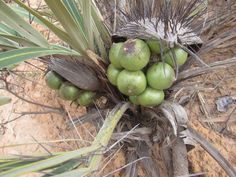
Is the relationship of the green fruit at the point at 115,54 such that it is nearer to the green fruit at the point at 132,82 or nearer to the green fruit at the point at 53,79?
the green fruit at the point at 132,82

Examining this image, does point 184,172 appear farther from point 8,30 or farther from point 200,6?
point 8,30

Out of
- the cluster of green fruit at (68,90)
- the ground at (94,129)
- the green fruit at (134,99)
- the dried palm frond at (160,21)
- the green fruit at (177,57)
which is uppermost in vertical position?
the dried palm frond at (160,21)

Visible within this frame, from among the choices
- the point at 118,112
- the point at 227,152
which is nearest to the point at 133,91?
the point at 118,112

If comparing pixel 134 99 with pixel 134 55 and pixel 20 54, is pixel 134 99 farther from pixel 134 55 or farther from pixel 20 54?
pixel 20 54

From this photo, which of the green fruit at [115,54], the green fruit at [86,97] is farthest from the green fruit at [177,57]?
the green fruit at [86,97]

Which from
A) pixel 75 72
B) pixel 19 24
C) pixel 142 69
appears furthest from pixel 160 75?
pixel 19 24

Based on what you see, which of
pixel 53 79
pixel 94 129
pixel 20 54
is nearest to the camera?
pixel 20 54
